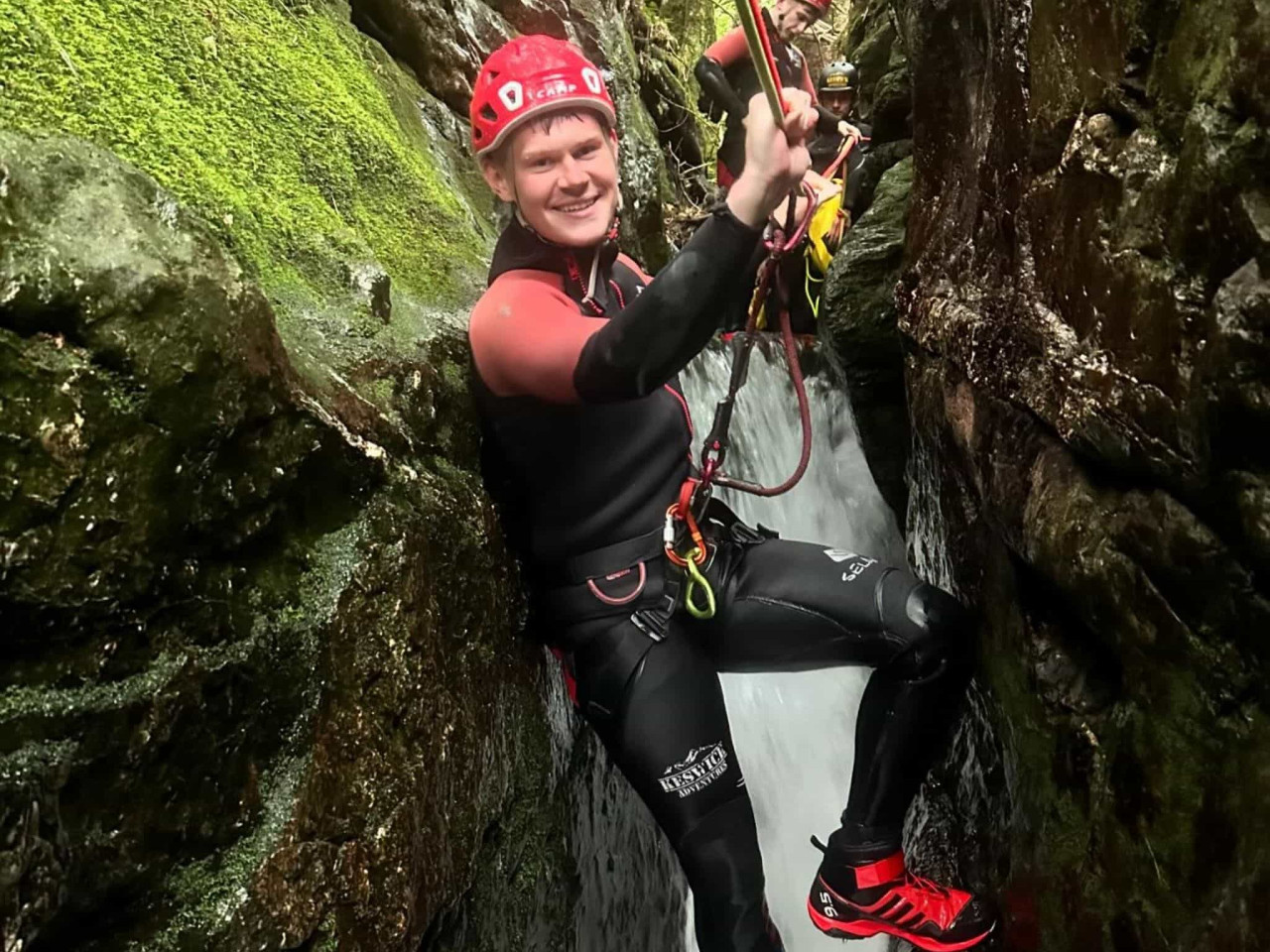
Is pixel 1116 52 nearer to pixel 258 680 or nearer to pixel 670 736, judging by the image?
pixel 670 736

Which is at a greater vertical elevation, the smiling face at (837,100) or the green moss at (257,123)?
the smiling face at (837,100)

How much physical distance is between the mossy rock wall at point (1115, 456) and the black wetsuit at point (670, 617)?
0.40 meters

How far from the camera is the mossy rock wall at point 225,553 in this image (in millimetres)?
1438

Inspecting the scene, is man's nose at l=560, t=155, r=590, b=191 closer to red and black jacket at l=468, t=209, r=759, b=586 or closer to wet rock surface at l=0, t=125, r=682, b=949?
red and black jacket at l=468, t=209, r=759, b=586

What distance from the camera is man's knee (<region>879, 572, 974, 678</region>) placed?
2.65 meters

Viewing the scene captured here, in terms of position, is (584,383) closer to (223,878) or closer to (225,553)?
(225,553)

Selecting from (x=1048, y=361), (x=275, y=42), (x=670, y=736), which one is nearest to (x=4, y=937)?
(x=670, y=736)

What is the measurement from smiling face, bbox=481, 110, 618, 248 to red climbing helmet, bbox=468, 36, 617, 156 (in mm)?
47

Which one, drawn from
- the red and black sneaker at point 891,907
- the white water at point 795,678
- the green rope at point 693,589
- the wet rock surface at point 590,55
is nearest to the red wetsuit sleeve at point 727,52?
the wet rock surface at point 590,55

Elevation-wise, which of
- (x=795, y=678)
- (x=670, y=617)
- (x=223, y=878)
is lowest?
(x=795, y=678)

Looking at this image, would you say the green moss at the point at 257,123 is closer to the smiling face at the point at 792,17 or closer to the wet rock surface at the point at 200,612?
the wet rock surface at the point at 200,612

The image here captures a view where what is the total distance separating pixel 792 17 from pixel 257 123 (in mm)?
4607

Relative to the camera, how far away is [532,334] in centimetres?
236

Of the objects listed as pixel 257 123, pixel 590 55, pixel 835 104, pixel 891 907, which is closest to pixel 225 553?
pixel 257 123
